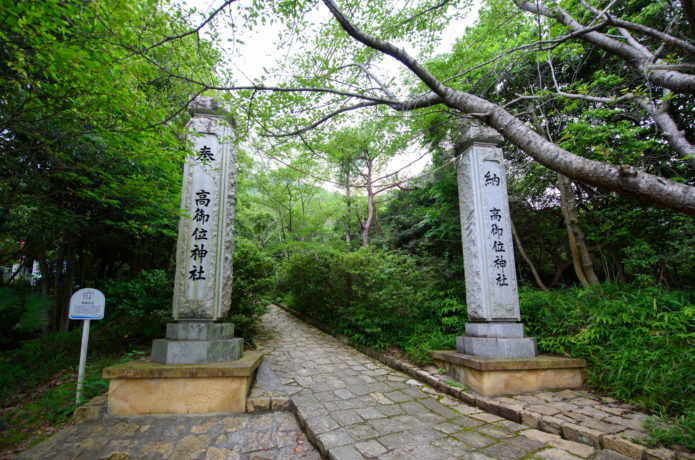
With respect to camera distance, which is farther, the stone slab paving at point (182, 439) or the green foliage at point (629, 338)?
the green foliage at point (629, 338)

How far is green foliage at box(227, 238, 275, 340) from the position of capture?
5855 millimetres

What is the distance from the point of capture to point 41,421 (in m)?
3.36

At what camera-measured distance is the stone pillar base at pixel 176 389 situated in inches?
131

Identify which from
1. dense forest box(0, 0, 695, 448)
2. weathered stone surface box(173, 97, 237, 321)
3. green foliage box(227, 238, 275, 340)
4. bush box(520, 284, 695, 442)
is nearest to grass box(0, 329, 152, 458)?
dense forest box(0, 0, 695, 448)

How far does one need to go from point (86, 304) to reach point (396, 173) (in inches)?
204

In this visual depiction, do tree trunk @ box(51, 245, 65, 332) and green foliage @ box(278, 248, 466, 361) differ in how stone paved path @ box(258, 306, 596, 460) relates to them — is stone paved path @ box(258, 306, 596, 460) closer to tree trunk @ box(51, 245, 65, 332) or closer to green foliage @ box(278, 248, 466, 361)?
green foliage @ box(278, 248, 466, 361)

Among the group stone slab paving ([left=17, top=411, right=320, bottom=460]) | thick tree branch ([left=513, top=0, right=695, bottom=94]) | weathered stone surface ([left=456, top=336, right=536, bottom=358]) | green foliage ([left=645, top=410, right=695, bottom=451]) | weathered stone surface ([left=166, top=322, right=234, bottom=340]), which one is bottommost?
stone slab paving ([left=17, top=411, right=320, bottom=460])

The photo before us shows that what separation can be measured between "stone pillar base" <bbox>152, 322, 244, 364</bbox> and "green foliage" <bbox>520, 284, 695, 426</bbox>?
4.89 metres

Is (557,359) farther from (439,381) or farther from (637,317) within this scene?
(439,381)

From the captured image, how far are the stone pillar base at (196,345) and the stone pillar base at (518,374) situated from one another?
3.37 m

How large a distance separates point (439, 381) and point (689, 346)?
2.95 metres

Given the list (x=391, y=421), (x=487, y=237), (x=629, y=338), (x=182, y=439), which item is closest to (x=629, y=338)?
(x=629, y=338)

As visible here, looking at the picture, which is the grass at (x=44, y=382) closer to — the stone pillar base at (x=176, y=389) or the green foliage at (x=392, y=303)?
the stone pillar base at (x=176, y=389)

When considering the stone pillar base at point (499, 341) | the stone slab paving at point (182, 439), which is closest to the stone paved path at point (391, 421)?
the stone slab paving at point (182, 439)
